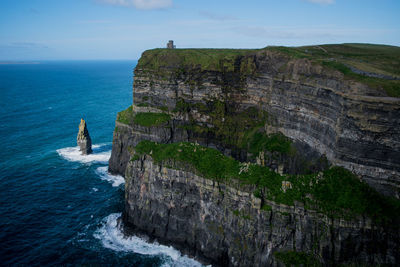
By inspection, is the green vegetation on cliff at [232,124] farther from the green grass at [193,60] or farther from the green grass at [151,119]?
the green grass at [193,60]

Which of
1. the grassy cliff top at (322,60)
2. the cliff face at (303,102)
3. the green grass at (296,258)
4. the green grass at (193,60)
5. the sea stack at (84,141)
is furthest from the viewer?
the sea stack at (84,141)

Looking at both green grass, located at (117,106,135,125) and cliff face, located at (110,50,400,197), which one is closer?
cliff face, located at (110,50,400,197)

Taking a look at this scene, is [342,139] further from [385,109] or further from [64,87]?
[64,87]

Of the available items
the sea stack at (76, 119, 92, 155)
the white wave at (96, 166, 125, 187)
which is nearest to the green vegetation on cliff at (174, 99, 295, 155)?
the white wave at (96, 166, 125, 187)

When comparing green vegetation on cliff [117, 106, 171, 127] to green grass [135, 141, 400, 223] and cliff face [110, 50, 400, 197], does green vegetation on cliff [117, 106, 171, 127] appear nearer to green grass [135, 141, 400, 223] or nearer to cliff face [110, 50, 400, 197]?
cliff face [110, 50, 400, 197]

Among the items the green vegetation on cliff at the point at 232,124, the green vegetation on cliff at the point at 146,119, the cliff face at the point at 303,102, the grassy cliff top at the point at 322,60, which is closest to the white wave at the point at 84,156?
the cliff face at the point at 303,102

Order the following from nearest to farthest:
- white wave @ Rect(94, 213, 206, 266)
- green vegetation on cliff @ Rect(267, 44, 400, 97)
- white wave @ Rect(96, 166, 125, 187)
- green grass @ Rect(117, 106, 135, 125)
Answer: green vegetation on cliff @ Rect(267, 44, 400, 97), white wave @ Rect(94, 213, 206, 266), white wave @ Rect(96, 166, 125, 187), green grass @ Rect(117, 106, 135, 125)

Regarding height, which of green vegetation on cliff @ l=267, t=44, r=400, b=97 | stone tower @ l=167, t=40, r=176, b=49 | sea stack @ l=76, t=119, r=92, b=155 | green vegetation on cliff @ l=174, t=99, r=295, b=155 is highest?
stone tower @ l=167, t=40, r=176, b=49

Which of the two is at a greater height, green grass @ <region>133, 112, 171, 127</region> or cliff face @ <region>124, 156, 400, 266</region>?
green grass @ <region>133, 112, 171, 127</region>
